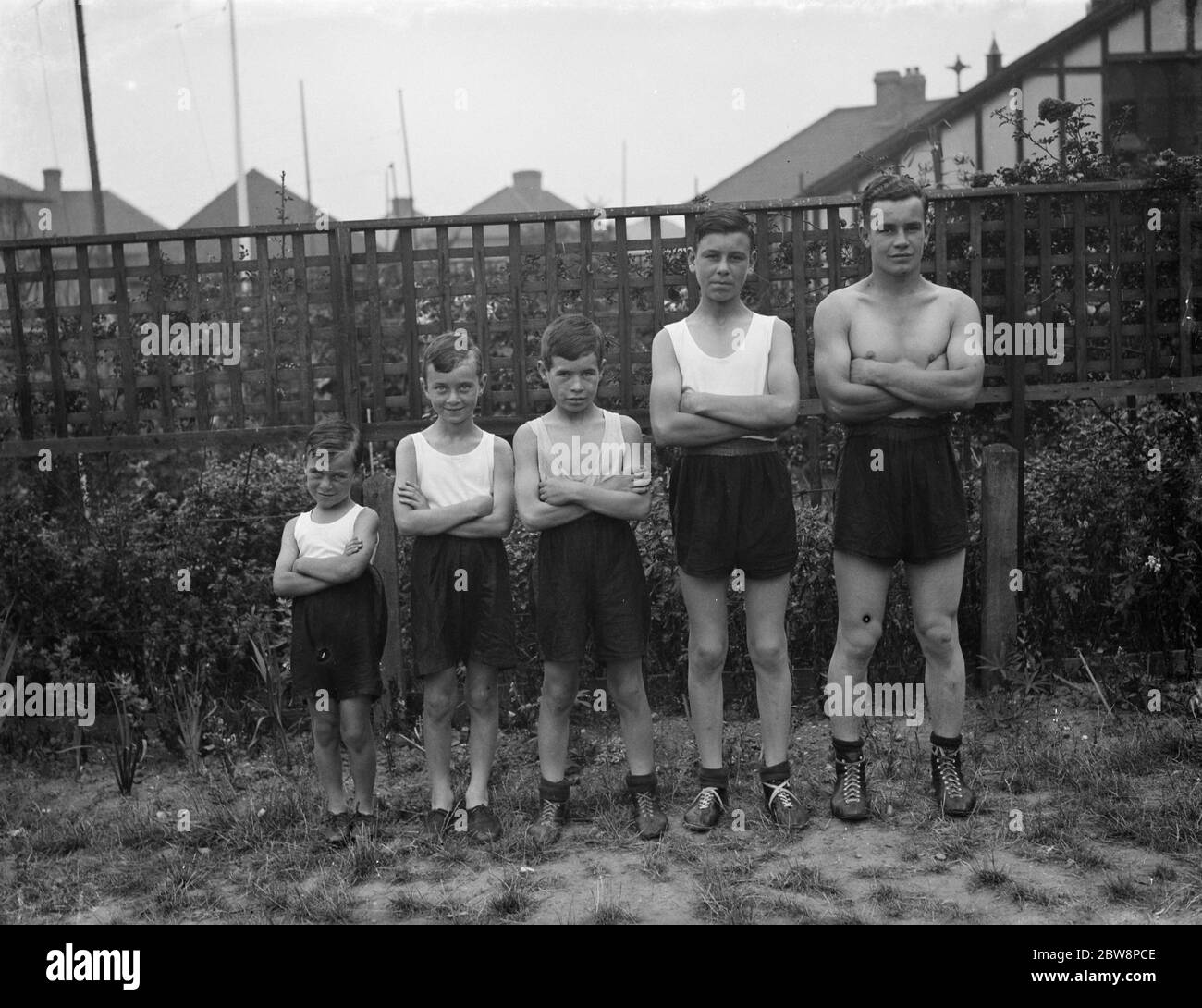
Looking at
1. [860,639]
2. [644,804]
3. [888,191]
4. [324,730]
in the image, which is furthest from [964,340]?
[324,730]

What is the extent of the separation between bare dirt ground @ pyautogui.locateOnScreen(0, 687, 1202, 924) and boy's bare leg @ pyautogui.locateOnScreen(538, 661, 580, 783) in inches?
8.6

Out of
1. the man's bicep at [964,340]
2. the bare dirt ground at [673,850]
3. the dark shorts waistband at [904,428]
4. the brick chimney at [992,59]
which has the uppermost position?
the brick chimney at [992,59]

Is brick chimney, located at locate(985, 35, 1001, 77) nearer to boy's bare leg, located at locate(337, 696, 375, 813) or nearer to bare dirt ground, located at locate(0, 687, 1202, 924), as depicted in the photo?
bare dirt ground, located at locate(0, 687, 1202, 924)

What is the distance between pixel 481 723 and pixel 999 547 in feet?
8.39

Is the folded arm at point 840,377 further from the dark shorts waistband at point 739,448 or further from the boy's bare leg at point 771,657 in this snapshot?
the boy's bare leg at point 771,657

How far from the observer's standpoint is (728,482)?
3.86 metres

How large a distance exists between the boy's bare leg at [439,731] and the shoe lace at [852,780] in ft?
4.39

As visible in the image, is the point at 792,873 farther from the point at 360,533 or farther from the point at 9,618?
the point at 9,618

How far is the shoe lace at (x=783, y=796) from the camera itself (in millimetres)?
3875

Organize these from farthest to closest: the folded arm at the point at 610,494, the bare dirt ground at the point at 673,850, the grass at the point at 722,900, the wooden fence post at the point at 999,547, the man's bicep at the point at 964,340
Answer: the wooden fence post at the point at 999,547 < the man's bicep at the point at 964,340 < the folded arm at the point at 610,494 < the bare dirt ground at the point at 673,850 < the grass at the point at 722,900

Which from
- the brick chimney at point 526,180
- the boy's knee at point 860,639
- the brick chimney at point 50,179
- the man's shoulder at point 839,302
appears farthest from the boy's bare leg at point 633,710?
the brick chimney at point 526,180

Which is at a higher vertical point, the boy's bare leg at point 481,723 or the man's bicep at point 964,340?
the man's bicep at point 964,340

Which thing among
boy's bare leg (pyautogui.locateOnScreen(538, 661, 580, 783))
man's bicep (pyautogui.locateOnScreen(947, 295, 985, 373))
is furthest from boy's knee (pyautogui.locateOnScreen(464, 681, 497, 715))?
man's bicep (pyautogui.locateOnScreen(947, 295, 985, 373))
